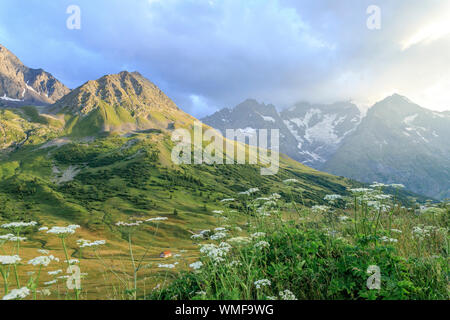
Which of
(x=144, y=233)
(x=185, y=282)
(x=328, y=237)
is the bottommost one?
(x=144, y=233)

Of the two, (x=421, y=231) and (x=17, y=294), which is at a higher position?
(x=421, y=231)

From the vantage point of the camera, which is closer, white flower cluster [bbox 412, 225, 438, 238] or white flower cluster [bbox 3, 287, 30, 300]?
white flower cluster [bbox 3, 287, 30, 300]

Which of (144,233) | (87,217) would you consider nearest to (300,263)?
(144,233)

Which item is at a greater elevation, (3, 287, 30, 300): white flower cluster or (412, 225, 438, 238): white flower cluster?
(412, 225, 438, 238): white flower cluster

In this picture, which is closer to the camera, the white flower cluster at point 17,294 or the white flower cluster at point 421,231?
the white flower cluster at point 17,294

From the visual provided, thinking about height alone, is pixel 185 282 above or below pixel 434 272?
below

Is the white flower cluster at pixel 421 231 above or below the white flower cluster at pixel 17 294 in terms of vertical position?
above

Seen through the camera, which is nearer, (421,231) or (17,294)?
(17,294)

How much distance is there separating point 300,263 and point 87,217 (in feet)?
559

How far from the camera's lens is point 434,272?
698 cm
